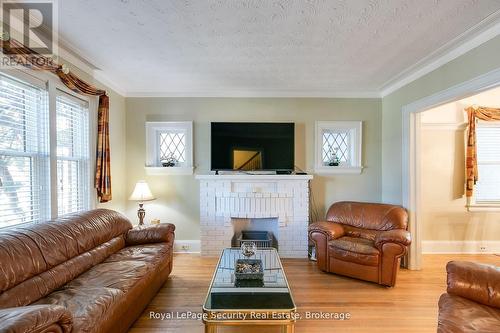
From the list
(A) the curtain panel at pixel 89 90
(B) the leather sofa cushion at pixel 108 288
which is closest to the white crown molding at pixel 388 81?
(A) the curtain panel at pixel 89 90

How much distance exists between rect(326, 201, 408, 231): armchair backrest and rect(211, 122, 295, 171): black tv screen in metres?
0.97

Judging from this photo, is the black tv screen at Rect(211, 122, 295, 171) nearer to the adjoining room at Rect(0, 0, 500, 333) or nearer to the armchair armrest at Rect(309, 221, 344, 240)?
the adjoining room at Rect(0, 0, 500, 333)

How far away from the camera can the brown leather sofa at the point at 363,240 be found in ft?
9.02

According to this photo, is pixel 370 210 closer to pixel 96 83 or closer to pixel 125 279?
pixel 125 279

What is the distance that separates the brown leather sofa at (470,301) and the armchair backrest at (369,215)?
155 cm

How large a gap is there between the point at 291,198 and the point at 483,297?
2.40m

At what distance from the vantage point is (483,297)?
1544mm

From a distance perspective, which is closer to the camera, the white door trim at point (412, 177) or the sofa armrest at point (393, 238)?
the sofa armrest at point (393, 238)

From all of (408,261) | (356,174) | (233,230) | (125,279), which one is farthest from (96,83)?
(408,261)

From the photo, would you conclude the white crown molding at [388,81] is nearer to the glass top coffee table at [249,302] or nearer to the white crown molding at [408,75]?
the white crown molding at [408,75]

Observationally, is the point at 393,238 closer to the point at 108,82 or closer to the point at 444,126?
the point at 444,126

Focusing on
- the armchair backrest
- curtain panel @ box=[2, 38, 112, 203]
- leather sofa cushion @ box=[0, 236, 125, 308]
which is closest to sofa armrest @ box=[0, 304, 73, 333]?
leather sofa cushion @ box=[0, 236, 125, 308]

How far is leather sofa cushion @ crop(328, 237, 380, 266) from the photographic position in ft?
9.25

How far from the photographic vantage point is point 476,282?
5.18 ft
